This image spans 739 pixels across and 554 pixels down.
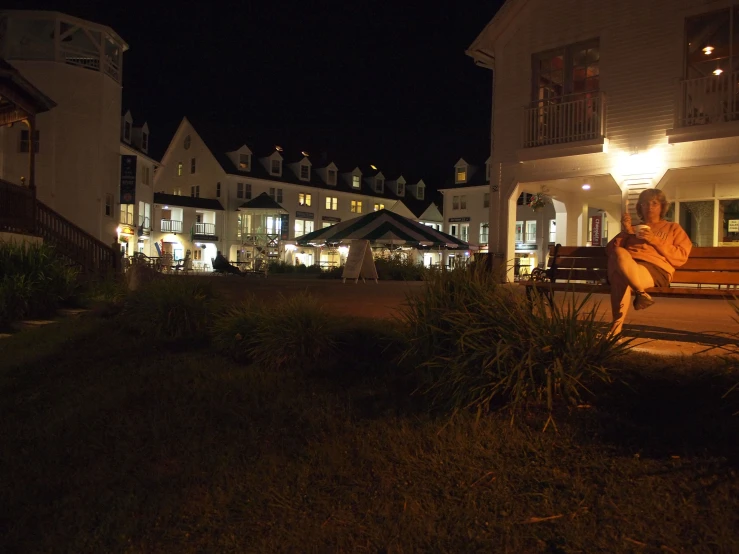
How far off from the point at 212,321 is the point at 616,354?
5.66 m

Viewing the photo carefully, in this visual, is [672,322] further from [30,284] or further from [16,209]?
[16,209]

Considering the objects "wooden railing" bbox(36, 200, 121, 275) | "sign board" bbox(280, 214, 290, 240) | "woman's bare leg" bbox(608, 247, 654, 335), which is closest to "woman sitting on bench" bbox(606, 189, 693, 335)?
"woman's bare leg" bbox(608, 247, 654, 335)

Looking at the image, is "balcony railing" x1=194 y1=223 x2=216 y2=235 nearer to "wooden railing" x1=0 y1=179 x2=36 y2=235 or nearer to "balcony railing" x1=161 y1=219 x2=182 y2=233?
"balcony railing" x1=161 y1=219 x2=182 y2=233

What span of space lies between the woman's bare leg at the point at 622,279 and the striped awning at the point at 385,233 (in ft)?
43.3

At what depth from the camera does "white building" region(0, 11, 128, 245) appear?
2573cm

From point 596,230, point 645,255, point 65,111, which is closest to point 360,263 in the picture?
point 596,230

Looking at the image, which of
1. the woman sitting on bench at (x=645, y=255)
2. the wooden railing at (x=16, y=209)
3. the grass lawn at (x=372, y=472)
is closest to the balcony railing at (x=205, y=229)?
the wooden railing at (x=16, y=209)

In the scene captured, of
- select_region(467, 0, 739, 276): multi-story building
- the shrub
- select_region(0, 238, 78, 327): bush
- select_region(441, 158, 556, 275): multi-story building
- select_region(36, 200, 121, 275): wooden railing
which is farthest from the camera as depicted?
select_region(441, 158, 556, 275): multi-story building

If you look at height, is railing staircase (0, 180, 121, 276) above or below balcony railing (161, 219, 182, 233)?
below

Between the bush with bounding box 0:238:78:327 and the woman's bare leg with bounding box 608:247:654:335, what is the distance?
914 centimetres

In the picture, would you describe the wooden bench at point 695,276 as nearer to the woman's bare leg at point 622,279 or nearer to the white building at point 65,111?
the woman's bare leg at point 622,279

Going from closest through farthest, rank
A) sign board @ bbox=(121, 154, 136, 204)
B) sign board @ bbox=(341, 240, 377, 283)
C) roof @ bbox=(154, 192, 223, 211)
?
sign board @ bbox=(341, 240, 377, 283) < sign board @ bbox=(121, 154, 136, 204) < roof @ bbox=(154, 192, 223, 211)

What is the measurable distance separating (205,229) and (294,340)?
4855cm

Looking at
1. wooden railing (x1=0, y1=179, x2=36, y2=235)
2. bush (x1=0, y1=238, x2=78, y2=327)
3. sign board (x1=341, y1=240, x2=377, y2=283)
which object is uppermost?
wooden railing (x1=0, y1=179, x2=36, y2=235)
